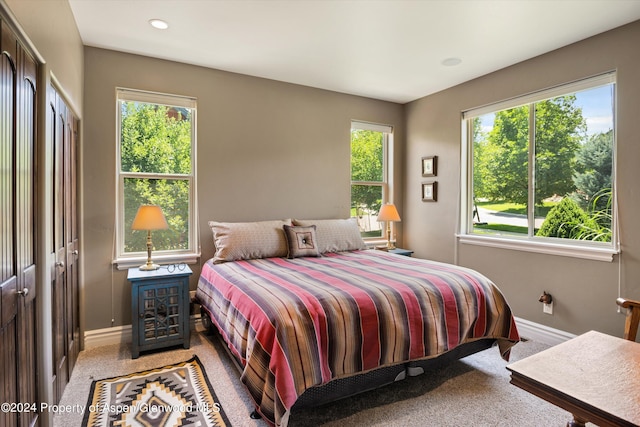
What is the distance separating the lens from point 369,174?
4707 mm

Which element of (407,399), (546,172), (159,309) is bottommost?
(407,399)

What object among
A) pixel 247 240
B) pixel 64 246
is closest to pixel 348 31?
pixel 247 240

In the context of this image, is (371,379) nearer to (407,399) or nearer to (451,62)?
(407,399)

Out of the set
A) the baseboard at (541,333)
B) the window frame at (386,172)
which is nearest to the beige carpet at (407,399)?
the baseboard at (541,333)

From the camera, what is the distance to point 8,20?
128cm

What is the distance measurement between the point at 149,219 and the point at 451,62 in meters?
3.16

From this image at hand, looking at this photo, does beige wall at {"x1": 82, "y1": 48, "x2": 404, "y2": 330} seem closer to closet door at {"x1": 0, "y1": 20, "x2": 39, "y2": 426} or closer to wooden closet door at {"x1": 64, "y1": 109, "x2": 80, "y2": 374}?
wooden closet door at {"x1": 64, "y1": 109, "x2": 80, "y2": 374}

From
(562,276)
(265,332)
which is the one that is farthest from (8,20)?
(562,276)

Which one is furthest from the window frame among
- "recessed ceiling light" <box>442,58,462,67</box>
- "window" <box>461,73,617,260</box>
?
"recessed ceiling light" <box>442,58,462,67</box>

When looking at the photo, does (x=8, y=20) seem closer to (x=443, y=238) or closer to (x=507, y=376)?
(x=507, y=376)

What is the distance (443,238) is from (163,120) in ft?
11.1

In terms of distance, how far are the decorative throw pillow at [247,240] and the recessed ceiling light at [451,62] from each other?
2.32m

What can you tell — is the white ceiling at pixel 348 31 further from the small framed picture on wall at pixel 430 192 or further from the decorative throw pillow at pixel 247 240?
the decorative throw pillow at pixel 247 240

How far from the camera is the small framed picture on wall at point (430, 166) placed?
14.2 feet
